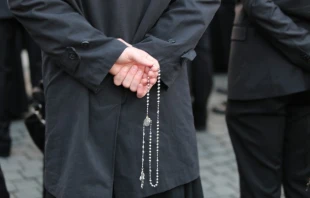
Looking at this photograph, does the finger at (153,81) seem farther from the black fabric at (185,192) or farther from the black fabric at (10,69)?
the black fabric at (10,69)

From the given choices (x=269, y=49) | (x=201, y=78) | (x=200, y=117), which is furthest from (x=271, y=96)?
(x=200, y=117)

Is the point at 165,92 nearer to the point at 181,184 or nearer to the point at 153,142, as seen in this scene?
the point at 153,142

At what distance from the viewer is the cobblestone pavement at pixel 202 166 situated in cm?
377

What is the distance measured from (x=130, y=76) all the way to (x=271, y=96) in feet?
3.34

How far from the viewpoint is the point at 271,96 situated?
2750 millimetres

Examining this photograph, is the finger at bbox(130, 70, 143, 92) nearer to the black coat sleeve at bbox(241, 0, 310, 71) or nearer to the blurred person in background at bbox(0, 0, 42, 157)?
the black coat sleeve at bbox(241, 0, 310, 71)

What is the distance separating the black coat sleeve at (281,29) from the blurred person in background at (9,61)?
6.06 feet

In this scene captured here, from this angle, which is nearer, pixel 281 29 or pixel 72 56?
pixel 72 56

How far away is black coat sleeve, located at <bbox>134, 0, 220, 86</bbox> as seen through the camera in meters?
2.02

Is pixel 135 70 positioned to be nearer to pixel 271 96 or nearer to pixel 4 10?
pixel 271 96

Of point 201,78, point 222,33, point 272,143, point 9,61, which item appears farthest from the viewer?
point 222,33

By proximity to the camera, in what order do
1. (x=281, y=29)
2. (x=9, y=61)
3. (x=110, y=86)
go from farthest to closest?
(x=9, y=61)
(x=281, y=29)
(x=110, y=86)

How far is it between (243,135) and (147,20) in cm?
111

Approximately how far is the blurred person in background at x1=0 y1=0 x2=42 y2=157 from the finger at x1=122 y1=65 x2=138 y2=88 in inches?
80.2
